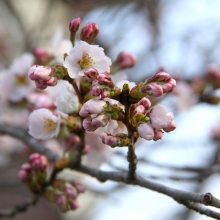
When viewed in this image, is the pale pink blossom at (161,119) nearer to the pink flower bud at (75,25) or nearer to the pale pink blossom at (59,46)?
the pink flower bud at (75,25)

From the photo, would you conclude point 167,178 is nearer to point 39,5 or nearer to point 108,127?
point 108,127

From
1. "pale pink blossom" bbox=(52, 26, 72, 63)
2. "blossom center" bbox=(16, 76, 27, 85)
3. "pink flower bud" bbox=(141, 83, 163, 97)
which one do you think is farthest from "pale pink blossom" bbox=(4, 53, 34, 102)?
"pink flower bud" bbox=(141, 83, 163, 97)

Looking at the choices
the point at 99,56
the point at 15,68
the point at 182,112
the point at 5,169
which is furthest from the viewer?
the point at 5,169

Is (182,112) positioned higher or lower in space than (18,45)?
lower

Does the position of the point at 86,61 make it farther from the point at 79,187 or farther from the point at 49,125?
the point at 79,187

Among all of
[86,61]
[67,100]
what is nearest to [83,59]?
[86,61]

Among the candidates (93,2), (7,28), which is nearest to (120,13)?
(93,2)

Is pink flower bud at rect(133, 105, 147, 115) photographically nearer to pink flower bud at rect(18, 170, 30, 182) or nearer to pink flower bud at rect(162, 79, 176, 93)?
pink flower bud at rect(162, 79, 176, 93)
